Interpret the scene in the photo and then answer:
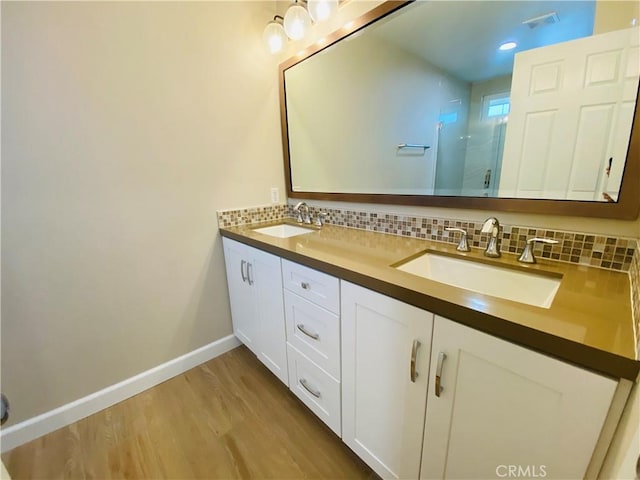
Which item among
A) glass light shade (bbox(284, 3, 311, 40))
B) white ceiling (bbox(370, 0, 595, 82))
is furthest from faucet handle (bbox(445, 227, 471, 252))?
glass light shade (bbox(284, 3, 311, 40))

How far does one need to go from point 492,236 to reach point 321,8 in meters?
1.39

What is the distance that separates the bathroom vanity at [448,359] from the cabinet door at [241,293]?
285 millimetres

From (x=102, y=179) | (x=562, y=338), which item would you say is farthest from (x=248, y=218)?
(x=562, y=338)

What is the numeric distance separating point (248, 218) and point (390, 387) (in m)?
1.35

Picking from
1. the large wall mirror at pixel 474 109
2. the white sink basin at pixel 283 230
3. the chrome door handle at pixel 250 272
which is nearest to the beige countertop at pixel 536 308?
the large wall mirror at pixel 474 109

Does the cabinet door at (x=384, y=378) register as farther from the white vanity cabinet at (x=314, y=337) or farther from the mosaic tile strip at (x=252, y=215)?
the mosaic tile strip at (x=252, y=215)

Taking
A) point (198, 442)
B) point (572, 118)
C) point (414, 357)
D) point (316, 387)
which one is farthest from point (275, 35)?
point (198, 442)

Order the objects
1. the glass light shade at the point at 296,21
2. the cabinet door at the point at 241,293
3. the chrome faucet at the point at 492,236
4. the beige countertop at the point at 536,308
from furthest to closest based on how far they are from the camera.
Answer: the cabinet door at the point at 241,293
the glass light shade at the point at 296,21
the chrome faucet at the point at 492,236
the beige countertop at the point at 536,308

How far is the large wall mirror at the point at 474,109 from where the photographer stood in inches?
32.0

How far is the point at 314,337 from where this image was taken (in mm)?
1138

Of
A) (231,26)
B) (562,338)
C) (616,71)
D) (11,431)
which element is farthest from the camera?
(231,26)

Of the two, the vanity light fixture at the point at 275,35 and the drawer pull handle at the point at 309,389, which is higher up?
the vanity light fixture at the point at 275,35

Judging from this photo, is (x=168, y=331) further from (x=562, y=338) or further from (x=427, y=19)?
(x=427, y=19)

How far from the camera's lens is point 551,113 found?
Result: 3.03ft
